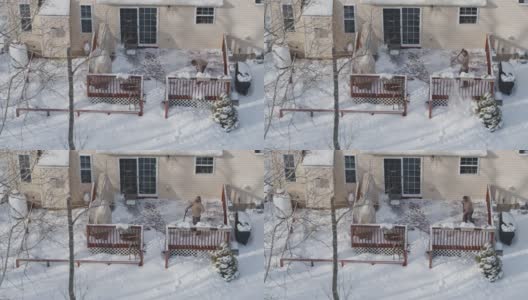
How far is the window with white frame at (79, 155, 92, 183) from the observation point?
5822 centimetres

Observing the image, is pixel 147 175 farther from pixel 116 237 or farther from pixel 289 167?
pixel 289 167

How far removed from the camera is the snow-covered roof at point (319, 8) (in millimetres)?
58094

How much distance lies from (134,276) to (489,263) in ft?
32.6

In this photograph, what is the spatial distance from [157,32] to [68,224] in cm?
617

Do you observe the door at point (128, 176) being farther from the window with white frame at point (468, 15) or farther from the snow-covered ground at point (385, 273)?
the window with white frame at point (468, 15)

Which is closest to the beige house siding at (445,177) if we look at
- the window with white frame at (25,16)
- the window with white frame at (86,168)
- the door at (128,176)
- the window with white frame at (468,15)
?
the window with white frame at (468,15)

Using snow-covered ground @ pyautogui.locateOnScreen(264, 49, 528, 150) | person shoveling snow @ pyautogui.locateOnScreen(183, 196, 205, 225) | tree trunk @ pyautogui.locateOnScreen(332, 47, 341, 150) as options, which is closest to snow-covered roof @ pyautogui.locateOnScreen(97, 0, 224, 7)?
snow-covered ground @ pyautogui.locateOnScreen(264, 49, 528, 150)

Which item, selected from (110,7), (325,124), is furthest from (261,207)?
(110,7)

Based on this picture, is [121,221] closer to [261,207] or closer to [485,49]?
[261,207]

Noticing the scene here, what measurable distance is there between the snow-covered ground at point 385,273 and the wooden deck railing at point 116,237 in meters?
3.63

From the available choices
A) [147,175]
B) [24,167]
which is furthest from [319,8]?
[24,167]

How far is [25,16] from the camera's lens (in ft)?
193

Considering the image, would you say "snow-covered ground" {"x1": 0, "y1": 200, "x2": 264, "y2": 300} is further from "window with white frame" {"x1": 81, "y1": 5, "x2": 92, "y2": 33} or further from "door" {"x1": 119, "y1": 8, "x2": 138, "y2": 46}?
"window with white frame" {"x1": 81, "y1": 5, "x2": 92, "y2": 33}

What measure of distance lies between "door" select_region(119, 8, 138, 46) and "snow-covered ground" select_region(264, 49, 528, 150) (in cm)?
399
